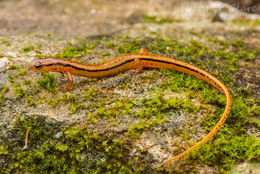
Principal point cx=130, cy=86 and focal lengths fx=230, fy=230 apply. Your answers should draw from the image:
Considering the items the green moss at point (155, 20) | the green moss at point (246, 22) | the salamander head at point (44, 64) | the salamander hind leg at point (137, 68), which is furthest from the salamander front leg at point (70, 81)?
the green moss at point (246, 22)

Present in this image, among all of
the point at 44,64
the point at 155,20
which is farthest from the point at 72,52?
the point at 155,20

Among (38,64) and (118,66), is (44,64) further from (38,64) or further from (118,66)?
(118,66)

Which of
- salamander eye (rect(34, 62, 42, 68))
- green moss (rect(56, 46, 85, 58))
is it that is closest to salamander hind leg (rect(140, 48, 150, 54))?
green moss (rect(56, 46, 85, 58))

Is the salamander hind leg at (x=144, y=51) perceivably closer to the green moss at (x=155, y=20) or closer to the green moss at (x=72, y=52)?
the green moss at (x=72, y=52)

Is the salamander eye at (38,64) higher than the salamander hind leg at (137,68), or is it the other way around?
the salamander eye at (38,64)

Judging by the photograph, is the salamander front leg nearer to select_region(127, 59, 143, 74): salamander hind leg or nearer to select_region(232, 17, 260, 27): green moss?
select_region(127, 59, 143, 74): salamander hind leg

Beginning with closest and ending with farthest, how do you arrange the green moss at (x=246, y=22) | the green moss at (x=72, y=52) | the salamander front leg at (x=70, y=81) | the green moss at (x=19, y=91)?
the green moss at (x=19, y=91)
the salamander front leg at (x=70, y=81)
the green moss at (x=72, y=52)
the green moss at (x=246, y=22)

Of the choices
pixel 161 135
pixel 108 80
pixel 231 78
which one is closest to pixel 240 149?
pixel 161 135

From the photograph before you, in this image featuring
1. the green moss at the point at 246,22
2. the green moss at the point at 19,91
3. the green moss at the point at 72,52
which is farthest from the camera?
the green moss at the point at 246,22
